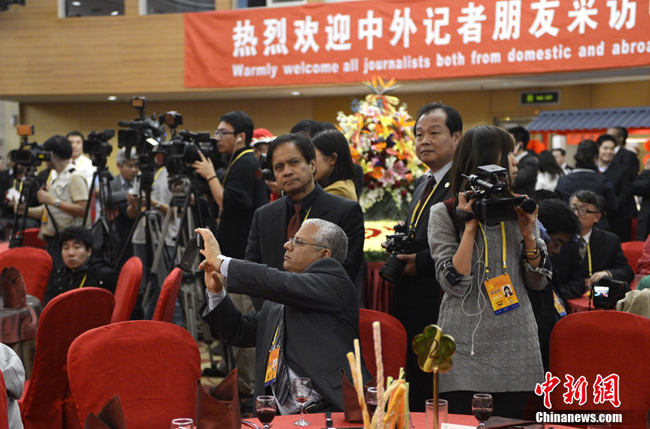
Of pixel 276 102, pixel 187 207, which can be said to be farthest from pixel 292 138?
pixel 276 102

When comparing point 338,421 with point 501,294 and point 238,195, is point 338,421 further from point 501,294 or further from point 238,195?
point 238,195

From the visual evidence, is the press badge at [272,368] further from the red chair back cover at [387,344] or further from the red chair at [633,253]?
the red chair at [633,253]

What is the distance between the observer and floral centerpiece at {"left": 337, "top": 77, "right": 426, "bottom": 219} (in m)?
3.76

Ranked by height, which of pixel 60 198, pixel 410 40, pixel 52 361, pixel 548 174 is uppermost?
pixel 410 40

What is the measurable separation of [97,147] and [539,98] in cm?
676

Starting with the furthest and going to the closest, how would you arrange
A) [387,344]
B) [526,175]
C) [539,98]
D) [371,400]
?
Answer: [539,98] < [526,175] < [387,344] < [371,400]

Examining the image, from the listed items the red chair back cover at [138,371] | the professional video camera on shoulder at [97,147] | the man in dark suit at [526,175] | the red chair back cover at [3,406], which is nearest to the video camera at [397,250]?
the red chair back cover at [138,371]

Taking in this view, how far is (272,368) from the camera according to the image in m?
2.22

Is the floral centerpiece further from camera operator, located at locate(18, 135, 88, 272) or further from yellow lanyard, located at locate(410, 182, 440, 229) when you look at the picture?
camera operator, located at locate(18, 135, 88, 272)

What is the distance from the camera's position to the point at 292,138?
2.83 m

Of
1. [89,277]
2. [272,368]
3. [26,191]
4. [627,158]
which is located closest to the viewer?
[272,368]

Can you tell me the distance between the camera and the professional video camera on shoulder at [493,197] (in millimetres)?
2088

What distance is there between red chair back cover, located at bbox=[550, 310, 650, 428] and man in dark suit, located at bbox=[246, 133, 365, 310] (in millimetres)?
828

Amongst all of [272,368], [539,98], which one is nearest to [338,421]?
[272,368]
